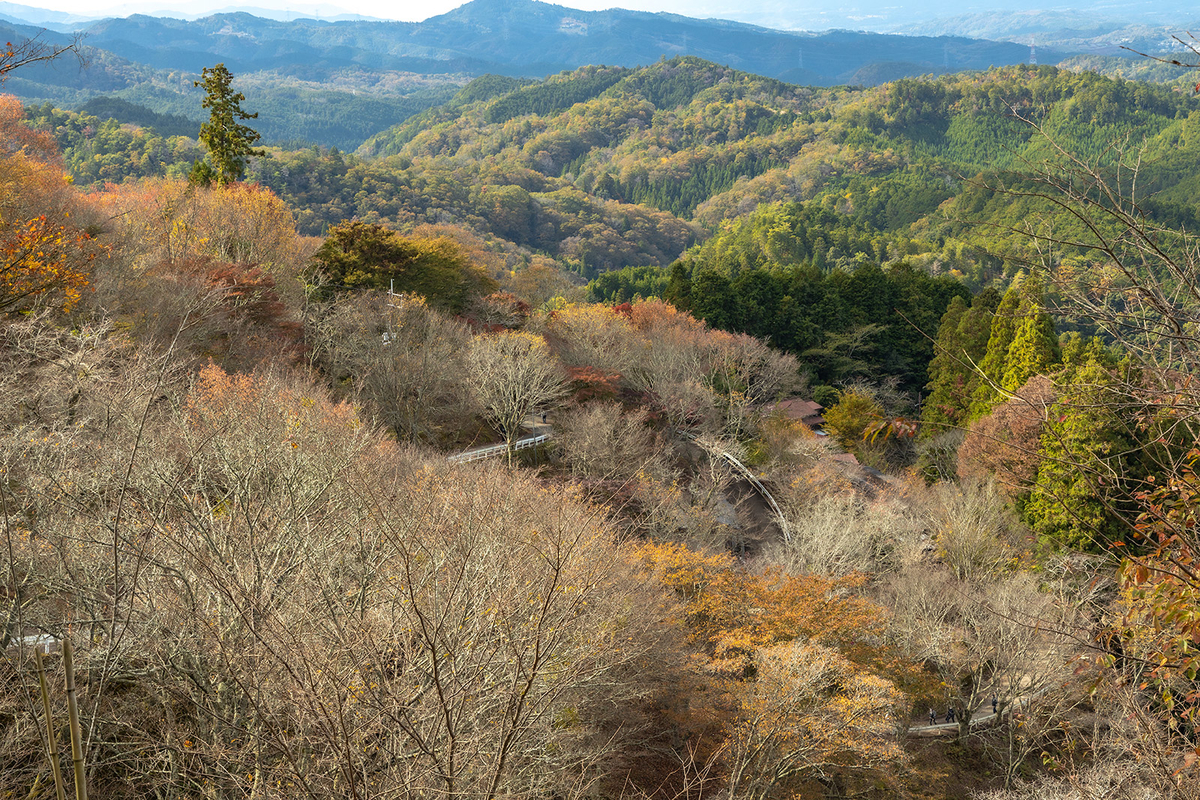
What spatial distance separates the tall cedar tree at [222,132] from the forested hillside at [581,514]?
0.29 meters

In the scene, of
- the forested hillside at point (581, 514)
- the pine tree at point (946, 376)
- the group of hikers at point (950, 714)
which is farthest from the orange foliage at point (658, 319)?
the group of hikers at point (950, 714)

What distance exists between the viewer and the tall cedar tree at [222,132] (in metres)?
32.9

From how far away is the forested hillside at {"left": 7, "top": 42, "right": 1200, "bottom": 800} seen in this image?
4.41m

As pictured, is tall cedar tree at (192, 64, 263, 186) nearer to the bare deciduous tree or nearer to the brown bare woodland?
the bare deciduous tree

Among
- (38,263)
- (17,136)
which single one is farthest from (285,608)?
(17,136)

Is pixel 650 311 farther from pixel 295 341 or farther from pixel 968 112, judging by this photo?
pixel 968 112

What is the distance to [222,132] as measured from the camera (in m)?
33.6

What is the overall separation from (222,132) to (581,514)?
91.5 ft

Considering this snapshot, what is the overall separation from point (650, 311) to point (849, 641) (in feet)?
79.6

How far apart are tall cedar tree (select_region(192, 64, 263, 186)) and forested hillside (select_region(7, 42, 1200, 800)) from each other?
0.29m

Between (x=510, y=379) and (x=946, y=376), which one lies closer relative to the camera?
(x=510, y=379)

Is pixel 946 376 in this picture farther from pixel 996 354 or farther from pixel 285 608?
pixel 285 608

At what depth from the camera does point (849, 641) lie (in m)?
15.6

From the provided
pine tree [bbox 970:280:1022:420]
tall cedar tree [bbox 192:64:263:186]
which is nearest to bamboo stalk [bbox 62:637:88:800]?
pine tree [bbox 970:280:1022:420]
